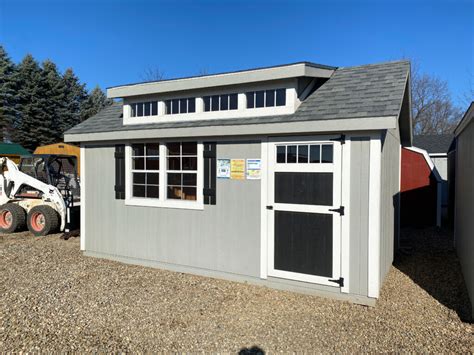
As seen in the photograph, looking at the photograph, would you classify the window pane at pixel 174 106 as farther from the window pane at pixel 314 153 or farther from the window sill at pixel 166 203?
the window pane at pixel 314 153

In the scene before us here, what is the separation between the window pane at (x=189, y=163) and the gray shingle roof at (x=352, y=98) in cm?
58

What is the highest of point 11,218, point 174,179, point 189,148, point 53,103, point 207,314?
point 53,103

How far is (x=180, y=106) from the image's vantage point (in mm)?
6430

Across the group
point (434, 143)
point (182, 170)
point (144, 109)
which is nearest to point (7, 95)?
point (144, 109)

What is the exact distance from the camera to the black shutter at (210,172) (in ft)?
19.3

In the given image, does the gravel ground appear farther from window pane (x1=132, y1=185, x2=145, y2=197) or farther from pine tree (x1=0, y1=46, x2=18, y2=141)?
pine tree (x1=0, y1=46, x2=18, y2=141)

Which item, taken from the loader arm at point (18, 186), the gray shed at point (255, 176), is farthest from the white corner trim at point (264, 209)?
the loader arm at point (18, 186)

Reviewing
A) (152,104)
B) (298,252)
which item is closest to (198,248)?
(298,252)

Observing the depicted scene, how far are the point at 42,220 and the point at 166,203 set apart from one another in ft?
17.3

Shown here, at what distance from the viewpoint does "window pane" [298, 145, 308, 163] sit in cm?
513

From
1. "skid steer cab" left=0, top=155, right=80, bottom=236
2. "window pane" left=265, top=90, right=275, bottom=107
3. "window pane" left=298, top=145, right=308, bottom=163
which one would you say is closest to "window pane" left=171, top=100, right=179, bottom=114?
"window pane" left=265, top=90, right=275, bottom=107

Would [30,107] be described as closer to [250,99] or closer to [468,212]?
[250,99]

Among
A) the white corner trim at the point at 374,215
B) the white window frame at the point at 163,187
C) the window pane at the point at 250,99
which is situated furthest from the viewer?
the white window frame at the point at 163,187

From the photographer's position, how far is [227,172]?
579 cm
